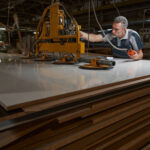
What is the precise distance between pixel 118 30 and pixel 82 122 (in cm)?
229

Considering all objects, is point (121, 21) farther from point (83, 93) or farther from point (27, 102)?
point (27, 102)

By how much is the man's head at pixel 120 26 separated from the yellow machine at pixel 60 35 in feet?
3.24

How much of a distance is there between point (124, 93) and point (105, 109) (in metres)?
0.19

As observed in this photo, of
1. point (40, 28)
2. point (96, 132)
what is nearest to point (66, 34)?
point (40, 28)

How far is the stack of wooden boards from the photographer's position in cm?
66

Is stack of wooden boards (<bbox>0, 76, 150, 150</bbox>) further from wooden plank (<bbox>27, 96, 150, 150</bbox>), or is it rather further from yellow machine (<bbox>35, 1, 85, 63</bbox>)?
yellow machine (<bbox>35, 1, 85, 63</bbox>)

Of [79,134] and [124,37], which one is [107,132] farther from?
[124,37]

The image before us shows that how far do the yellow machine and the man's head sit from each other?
0.99 metres

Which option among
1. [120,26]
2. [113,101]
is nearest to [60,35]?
[120,26]

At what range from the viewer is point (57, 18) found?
203cm

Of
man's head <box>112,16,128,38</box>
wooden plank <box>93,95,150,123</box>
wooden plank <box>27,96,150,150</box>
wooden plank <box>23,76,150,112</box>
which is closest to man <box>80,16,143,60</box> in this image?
man's head <box>112,16,128,38</box>

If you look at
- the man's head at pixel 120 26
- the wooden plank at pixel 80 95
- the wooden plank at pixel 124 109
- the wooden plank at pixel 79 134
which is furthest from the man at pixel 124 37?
the wooden plank at pixel 79 134

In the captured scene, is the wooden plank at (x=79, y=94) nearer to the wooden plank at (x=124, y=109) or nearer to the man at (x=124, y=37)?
the wooden plank at (x=124, y=109)

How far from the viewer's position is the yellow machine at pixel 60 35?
1.88 meters
